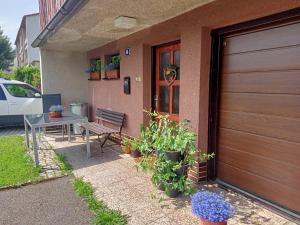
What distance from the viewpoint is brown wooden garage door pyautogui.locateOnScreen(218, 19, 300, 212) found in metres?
2.60

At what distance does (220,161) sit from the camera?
357 cm

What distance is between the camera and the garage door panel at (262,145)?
8.61 feet

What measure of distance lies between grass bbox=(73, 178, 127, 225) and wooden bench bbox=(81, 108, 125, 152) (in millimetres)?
1577

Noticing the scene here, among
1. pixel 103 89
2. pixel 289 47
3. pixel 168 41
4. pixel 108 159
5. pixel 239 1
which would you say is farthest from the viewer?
pixel 103 89

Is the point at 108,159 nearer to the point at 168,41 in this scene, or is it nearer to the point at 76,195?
the point at 76,195

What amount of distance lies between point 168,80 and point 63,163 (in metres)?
2.53

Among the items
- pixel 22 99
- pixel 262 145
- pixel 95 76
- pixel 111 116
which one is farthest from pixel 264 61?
pixel 22 99

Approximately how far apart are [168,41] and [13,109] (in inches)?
241

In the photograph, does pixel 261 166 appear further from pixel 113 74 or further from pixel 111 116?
pixel 113 74

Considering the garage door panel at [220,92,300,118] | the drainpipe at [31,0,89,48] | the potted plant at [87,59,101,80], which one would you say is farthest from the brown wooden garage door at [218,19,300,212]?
the potted plant at [87,59,101,80]

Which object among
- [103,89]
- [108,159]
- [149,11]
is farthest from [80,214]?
[103,89]

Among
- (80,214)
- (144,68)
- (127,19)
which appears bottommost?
(80,214)

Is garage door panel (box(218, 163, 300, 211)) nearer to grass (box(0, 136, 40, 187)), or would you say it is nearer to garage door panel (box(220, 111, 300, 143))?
garage door panel (box(220, 111, 300, 143))

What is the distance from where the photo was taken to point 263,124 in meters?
2.90
